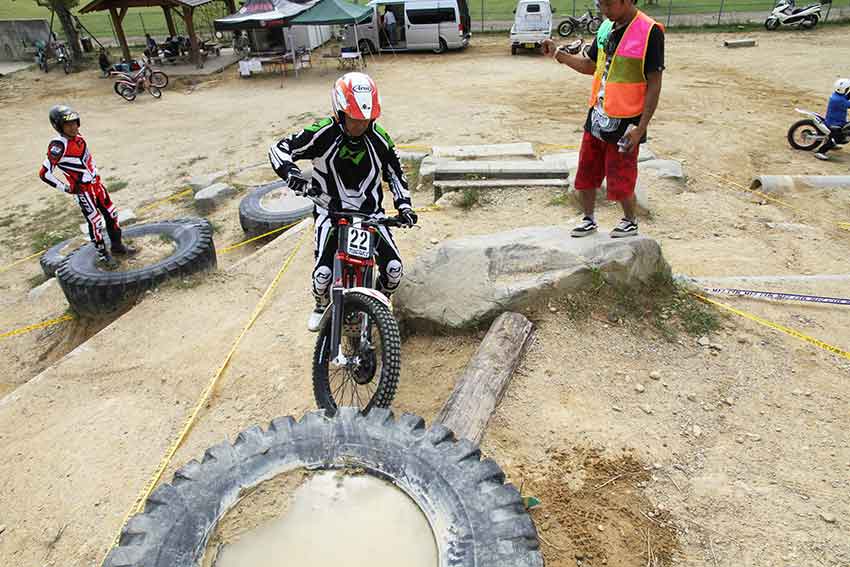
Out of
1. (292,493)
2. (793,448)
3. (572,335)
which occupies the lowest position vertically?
(793,448)

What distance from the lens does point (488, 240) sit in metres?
4.45

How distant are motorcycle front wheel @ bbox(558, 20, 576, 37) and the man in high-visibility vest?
21103mm

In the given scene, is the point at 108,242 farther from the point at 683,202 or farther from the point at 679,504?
the point at 683,202

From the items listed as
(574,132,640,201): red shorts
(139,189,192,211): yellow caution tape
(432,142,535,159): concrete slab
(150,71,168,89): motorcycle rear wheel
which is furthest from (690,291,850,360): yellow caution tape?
(150,71,168,89): motorcycle rear wheel

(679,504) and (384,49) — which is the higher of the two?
(384,49)

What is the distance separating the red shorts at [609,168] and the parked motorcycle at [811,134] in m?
6.57

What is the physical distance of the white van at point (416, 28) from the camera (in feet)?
69.9

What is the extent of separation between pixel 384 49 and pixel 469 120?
40.0 ft

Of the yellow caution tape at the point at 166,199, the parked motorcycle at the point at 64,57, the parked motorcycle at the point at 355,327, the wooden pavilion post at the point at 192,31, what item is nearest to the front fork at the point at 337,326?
the parked motorcycle at the point at 355,327

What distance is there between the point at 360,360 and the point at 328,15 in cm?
1841

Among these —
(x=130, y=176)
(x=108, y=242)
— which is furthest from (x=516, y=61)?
(x=108, y=242)

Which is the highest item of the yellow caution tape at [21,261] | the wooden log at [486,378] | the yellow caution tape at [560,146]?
the wooden log at [486,378]

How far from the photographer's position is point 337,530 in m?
2.09

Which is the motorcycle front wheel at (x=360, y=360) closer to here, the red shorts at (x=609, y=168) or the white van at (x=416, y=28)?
the red shorts at (x=609, y=168)
